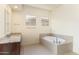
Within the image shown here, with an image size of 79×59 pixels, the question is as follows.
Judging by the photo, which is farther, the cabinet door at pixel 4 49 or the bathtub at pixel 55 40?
the bathtub at pixel 55 40

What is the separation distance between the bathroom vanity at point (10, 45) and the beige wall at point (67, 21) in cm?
49

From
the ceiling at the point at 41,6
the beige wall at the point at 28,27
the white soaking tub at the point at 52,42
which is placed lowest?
the white soaking tub at the point at 52,42

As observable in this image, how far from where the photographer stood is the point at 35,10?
1.45 meters

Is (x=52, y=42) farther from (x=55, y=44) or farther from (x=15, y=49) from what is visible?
(x=15, y=49)

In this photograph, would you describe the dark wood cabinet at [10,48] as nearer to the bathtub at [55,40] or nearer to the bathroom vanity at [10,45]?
the bathroom vanity at [10,45]

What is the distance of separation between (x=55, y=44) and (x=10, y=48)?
577mm

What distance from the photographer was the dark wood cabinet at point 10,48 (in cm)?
137

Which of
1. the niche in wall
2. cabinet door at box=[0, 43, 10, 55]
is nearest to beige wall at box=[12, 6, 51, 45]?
the niche in wall

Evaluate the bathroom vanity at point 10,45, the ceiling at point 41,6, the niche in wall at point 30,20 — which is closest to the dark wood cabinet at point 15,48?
the bathroom vanity at point 10,45

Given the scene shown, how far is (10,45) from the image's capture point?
142 cm

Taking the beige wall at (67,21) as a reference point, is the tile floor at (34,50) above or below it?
below

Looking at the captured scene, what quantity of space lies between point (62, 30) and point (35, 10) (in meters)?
0.44

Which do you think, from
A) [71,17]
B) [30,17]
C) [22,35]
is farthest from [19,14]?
[71,17]
